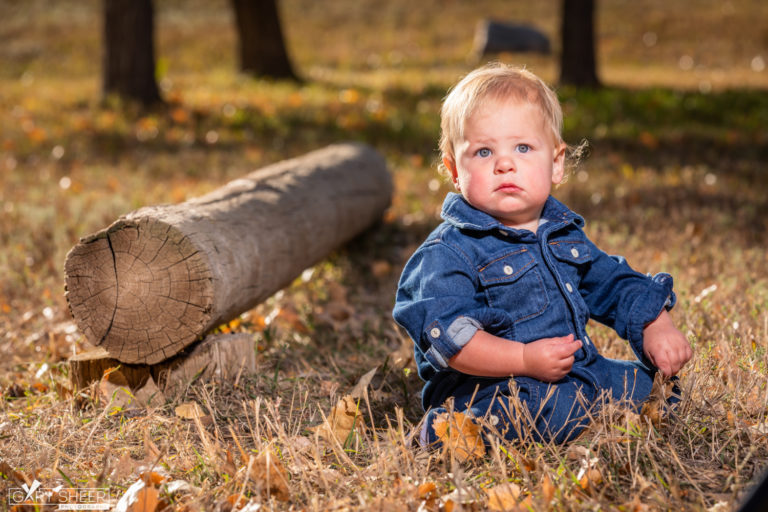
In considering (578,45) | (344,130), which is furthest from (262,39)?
(578,45)

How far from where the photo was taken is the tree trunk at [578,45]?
1218 cm

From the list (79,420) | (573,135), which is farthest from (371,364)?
(573,135)

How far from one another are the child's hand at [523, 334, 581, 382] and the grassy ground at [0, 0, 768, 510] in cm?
24

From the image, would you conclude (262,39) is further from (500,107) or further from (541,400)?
(541,400)

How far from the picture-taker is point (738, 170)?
23.6ft

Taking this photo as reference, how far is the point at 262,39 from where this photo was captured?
1325 cm

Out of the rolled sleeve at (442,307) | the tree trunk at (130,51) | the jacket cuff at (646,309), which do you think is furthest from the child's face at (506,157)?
the tree trunk at (130,51)

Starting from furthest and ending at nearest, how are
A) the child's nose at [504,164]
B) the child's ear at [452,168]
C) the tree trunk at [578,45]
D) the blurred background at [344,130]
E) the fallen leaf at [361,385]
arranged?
1. the tree trunk at [578,45]
2. the blurred background at [344,130]
3. the fallen leaf at [361,385]
4. the child's ear at [452,168]
5. the child's nose at [504,164]

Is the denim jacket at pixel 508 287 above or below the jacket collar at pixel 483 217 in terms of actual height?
below

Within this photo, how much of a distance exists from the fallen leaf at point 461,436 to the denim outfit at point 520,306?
0.29 ft

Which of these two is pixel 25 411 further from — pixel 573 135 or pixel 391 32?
pixel 391 32

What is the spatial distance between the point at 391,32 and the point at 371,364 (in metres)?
20.4

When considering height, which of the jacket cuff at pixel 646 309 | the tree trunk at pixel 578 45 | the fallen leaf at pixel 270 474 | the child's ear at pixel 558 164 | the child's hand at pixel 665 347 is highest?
the tree trunk at pixel 578 45

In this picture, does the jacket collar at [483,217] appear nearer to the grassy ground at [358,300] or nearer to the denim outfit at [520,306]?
the denim outfit at [520,306]
